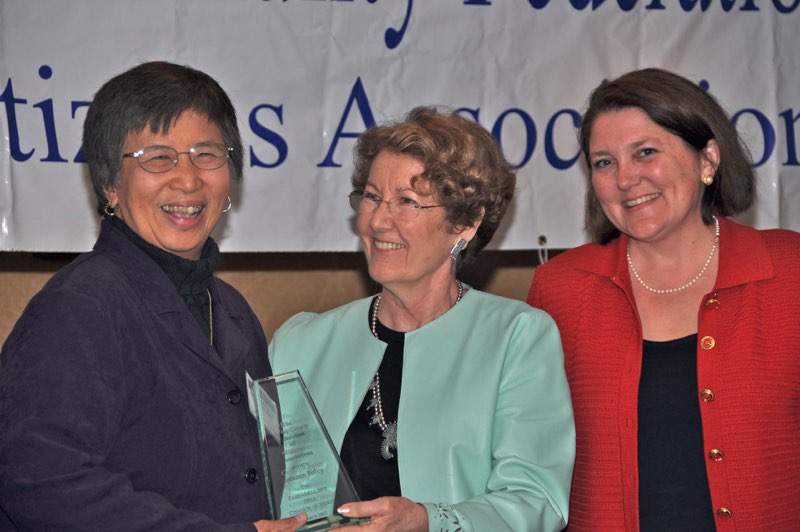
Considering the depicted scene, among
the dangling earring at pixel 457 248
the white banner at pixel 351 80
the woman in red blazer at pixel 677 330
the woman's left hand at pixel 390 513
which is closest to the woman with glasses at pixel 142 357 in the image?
the woman's left hand at pixel 390 513

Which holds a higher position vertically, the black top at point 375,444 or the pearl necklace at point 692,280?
the pearl necklace at point 692,280

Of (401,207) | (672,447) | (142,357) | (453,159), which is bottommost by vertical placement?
(672,447)

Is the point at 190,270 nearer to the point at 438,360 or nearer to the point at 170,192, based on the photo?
the point at 170,192

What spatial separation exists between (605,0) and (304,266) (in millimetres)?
1437

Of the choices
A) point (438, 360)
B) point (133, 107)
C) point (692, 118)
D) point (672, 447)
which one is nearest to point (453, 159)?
point (438, 360)

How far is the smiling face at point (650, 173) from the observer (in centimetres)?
226

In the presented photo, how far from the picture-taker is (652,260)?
236cm

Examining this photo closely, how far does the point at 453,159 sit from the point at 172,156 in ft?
2.15

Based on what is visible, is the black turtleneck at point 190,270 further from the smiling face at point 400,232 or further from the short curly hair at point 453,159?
the short curly hair at point 453,159

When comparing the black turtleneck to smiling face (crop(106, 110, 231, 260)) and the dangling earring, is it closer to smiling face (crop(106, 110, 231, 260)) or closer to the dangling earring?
smiling face (crop(106, 110, 231, 260))

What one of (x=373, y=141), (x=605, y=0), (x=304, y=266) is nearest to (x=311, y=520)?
(x=373, y=141)

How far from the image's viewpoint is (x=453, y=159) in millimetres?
2127

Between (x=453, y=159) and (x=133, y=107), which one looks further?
(x=453, y=159)

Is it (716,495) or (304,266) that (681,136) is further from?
(304,266)
